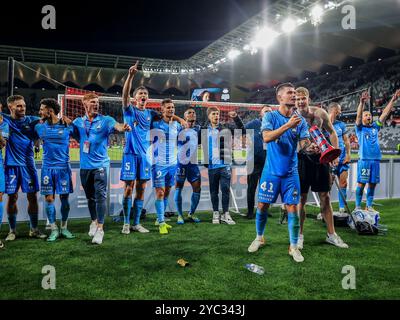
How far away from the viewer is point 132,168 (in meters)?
5.44

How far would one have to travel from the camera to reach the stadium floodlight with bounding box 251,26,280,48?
2498cm

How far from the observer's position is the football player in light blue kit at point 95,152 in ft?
16.3

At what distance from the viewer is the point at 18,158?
500cm

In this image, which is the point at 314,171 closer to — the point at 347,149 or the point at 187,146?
the point at 347,149

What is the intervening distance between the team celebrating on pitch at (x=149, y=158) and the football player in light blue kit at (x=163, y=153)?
2 centimetres

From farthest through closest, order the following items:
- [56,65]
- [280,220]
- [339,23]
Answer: [56,65] < [339,23] < [280,220]

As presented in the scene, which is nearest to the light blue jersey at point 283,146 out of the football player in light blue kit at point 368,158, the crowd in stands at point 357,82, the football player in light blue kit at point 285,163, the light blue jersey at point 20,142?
the football player in light blue kit at point 285,163

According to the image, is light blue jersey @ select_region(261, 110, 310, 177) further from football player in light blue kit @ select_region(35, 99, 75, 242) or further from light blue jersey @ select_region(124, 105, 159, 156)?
football player in light blue kit @ select_region(35, 99, 75, 242)

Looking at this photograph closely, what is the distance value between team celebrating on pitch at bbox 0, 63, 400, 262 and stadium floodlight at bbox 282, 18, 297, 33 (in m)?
18.7

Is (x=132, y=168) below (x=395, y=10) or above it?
below

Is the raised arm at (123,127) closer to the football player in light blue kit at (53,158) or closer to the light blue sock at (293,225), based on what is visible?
the football player in light blue kit at (53,158)

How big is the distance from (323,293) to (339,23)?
22716mm
